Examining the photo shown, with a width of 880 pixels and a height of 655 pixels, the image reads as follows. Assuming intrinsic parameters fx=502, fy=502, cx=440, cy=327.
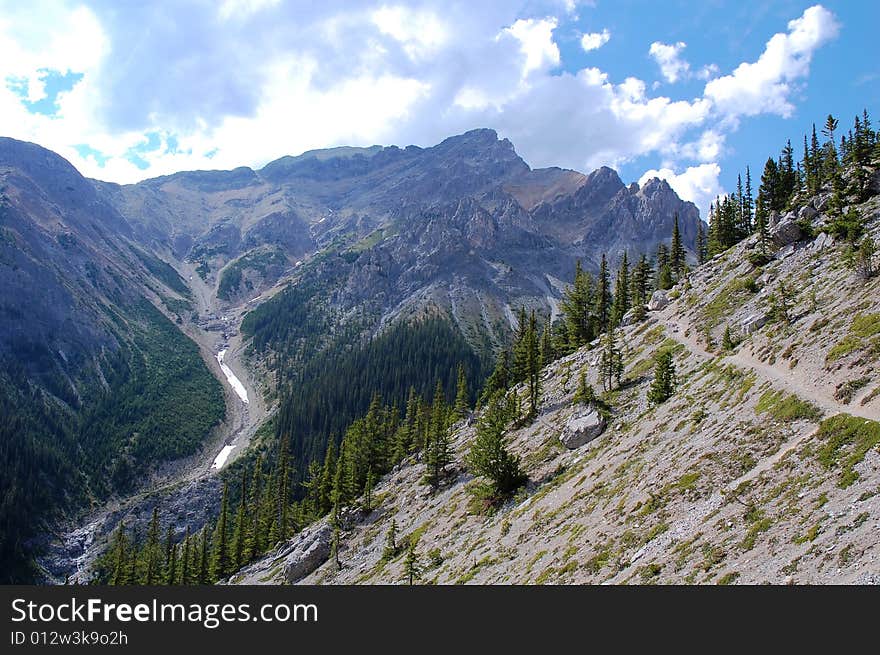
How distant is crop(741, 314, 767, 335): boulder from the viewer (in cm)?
5097

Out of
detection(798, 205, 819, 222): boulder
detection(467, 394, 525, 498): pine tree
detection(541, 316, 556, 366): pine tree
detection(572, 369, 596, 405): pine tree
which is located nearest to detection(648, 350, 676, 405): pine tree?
detection(572, 369, 596, 405): pine tree

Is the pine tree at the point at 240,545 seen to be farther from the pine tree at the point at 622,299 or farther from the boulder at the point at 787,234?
the boulder at the point at 787,234

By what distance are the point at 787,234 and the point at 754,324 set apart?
87.2ft

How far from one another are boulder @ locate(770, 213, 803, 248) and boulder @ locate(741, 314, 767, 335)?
22.4m

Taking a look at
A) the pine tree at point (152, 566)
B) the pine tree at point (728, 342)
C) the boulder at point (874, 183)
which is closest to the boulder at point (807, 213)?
the boulder at point (874, 183)

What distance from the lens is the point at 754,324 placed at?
52.0 metres

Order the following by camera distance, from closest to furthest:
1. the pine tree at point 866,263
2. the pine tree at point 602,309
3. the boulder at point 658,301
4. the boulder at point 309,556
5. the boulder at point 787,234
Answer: the pine tree at point 866,263 → the boulder at point 309,556 → the boulder at point 787,234 → the boulder at point 658,301 → the pine tree at point 602,309

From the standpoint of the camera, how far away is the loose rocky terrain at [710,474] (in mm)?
21184

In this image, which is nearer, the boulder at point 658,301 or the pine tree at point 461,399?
the boulder at point 658,301

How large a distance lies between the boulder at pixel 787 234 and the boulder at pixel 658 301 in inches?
810

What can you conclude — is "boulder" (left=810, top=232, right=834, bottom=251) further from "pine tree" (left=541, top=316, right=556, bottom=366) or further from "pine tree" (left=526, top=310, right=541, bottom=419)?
"pine tree" (left=541, top=316, right=556, bottom=366)

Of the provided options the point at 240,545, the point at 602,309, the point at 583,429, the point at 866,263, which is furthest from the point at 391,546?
the point at 602,309

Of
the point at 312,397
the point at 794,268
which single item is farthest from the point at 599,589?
the point at 312,397

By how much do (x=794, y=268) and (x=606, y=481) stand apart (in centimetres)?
3907
